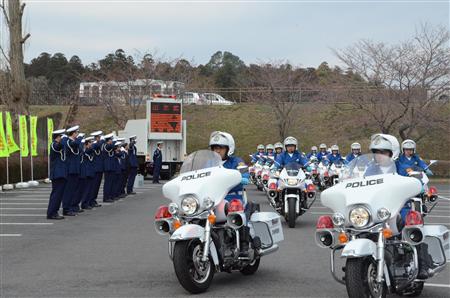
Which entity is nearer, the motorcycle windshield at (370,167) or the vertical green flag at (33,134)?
the motorcycle windshield at (370,167)

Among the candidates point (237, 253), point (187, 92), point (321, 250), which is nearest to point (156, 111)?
point (187, 92)

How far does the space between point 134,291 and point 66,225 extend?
6.70m

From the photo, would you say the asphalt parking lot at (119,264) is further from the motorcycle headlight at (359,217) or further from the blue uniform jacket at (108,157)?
the blue uniform jacket at (108,157)

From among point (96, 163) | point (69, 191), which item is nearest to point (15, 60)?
point (96, 163)

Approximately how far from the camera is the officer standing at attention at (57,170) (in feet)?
47.1

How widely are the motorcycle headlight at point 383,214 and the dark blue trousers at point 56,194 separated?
9648 millimetres

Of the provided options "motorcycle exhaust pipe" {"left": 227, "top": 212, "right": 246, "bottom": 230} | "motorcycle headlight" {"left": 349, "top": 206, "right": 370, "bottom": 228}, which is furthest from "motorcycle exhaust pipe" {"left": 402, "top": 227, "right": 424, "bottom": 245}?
"motorcycle exhaust pipe" {"left": 227, "top": 212, "right": 246, "bottom": 230}

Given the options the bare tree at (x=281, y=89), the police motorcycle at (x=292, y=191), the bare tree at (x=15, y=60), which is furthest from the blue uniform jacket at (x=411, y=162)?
the bare tree at (x=281, y=89)

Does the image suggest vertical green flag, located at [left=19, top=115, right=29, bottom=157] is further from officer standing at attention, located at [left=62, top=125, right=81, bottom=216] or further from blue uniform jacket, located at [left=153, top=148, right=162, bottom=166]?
officer standing at attention, located at [left=62, top=125, right=81, bottom=216]

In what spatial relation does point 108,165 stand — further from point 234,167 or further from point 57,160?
point 234,167

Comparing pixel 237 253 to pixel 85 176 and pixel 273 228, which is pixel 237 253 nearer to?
pixel 273 228

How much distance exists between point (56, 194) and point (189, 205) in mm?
7976

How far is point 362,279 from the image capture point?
5.86 metres

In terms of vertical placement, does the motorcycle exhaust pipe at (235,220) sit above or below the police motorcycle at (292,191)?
above
